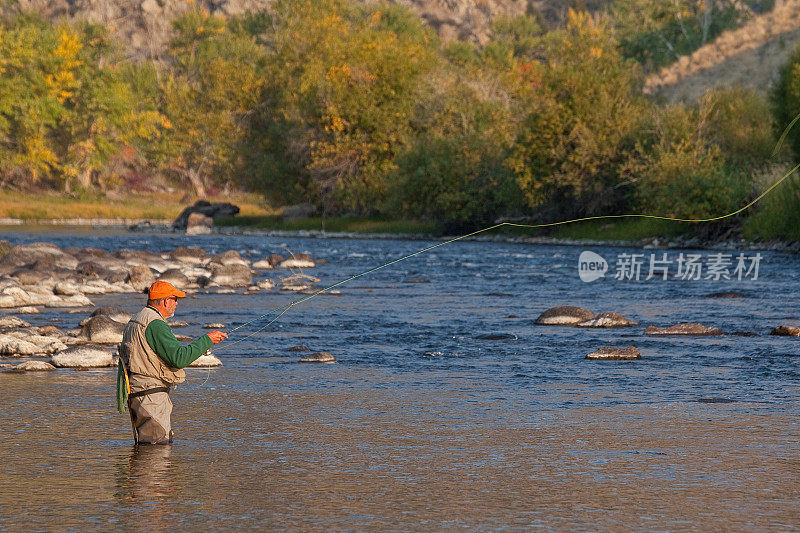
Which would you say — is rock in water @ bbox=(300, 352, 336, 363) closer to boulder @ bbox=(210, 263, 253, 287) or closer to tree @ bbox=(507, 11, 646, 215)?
boulder @ bbox=(210, 263, 253, 287)

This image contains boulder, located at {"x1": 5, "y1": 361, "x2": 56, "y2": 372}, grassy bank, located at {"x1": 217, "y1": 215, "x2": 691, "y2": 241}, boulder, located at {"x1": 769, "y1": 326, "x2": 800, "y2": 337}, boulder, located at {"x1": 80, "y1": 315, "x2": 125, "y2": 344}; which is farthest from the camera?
grassy bank, located at {"x1": 217, "y1": 215, "x2": 691, "y2": 241}

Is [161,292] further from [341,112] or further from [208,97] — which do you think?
[208,97]

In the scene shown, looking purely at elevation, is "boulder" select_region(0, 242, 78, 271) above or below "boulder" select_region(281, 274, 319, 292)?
above

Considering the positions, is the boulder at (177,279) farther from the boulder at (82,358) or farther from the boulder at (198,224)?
the boulder at (198,224)

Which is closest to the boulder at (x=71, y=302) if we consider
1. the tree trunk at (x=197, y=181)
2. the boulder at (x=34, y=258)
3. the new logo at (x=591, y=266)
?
the boulder at (x=34, y=258)

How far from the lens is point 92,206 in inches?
2842

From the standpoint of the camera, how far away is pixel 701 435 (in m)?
8.75

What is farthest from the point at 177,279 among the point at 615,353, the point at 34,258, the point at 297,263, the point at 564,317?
the point at 615,353

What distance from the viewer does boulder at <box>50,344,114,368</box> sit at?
12.1 metres

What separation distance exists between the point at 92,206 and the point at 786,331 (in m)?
61.7

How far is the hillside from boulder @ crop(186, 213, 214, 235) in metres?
27.0

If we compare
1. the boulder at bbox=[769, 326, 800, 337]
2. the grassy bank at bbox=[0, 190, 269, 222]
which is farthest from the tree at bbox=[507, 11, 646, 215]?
the grassy bank at bbox=[0, 190, 269, 222]

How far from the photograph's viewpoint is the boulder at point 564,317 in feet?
55.5

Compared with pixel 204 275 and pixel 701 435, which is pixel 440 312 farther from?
pixel 701 435
